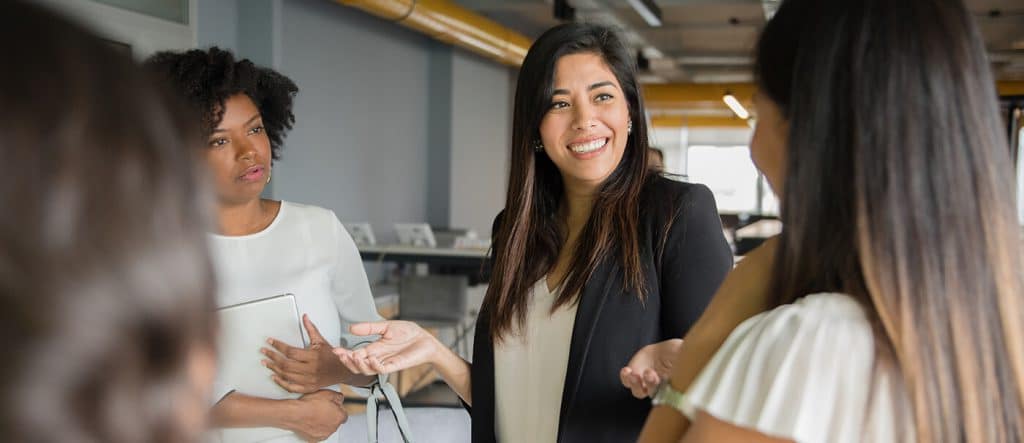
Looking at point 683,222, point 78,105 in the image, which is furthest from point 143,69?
point 683,222

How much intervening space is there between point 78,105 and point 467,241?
626 centimetres

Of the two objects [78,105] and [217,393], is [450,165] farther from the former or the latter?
[78,105]

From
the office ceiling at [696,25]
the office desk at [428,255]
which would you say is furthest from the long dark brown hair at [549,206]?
the office ceiling at [696,25]

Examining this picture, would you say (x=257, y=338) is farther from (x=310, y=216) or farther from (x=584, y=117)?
(x=584, y=117)

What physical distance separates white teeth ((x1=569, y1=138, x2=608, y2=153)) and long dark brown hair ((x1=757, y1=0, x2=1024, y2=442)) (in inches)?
32.5

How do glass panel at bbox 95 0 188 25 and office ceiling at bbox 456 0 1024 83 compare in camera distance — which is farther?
office ceiling at bbox 456 0 1024 83

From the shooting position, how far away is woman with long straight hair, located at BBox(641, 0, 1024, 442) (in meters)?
0.73

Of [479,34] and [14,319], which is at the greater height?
[479,34]

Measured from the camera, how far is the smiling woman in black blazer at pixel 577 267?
4.77 feet

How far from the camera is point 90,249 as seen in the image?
0.35m

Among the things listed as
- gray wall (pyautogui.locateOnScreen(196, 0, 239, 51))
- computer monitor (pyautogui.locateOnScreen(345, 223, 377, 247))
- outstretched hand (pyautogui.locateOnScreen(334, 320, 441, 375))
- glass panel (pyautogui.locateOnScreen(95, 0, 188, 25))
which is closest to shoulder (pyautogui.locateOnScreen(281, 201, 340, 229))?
outstretched hand (pyautogui.locateOnScreen(334, 320, 441, 375))

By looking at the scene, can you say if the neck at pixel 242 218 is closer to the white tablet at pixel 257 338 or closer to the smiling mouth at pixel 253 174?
the smiling mouth at pixel 253 174

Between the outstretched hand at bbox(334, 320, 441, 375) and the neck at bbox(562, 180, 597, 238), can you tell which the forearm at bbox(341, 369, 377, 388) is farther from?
the neck at bbox(562, 180, 597, 238)

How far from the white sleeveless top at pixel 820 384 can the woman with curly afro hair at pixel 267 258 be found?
1.07m
